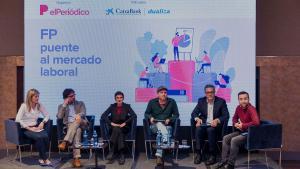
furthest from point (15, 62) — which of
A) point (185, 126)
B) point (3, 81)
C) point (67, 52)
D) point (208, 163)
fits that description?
point (208, 163)

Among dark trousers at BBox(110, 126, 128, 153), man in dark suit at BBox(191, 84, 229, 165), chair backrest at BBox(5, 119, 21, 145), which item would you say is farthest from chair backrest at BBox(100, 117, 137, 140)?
chair backrest at BBox(5, 119, 21, 145)

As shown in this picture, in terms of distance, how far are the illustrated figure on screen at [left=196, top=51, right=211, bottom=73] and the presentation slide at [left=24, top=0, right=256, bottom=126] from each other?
0.7 inches

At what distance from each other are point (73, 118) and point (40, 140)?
71 centimetres

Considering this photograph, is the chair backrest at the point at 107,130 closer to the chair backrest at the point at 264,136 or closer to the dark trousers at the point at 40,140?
the dark trousers at the point at 40,140

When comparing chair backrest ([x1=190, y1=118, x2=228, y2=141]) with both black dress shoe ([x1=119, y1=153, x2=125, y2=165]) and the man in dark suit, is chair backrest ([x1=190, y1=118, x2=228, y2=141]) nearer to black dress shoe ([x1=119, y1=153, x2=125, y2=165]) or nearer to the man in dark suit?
the man in dark suit

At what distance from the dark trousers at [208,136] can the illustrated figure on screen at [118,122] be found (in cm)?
106

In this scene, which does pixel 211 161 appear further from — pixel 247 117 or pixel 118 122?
pixel 118 122

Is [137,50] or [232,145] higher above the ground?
[137,50]

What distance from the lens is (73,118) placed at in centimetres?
792

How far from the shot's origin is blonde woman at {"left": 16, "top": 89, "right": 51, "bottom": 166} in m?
7.46

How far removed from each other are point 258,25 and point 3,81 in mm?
4587

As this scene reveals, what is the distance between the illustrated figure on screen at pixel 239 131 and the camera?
7.07m

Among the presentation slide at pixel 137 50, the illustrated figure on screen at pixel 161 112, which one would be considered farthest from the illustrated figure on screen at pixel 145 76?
the illustrated figure on screen at pixel 161 112

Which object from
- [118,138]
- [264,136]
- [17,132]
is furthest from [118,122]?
[264,136]
